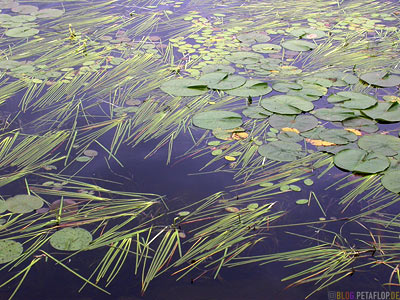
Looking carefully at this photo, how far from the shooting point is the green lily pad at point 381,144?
234cm

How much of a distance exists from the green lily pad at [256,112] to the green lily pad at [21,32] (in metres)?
2.12

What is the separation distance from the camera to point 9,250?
1.94 meters

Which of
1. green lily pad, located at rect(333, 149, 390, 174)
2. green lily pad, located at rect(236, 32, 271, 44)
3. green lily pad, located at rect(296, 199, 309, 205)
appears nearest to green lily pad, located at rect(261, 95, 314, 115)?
green lily pad, located at rect(333, 149, 390, 174)

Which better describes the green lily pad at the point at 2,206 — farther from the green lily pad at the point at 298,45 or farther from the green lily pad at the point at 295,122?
the green lily pad at the point at 298,45

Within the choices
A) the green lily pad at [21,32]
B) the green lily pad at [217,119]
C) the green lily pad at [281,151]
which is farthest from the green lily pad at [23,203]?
the green lily pad at [21,32]

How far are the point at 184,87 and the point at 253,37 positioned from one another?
94 centimetres

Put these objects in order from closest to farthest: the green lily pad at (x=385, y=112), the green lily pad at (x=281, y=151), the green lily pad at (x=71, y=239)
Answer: the green lily pad at (x=71, y=239), the green lily pad at (x=281, y=151), the green lily pad at (x=385, y=112)

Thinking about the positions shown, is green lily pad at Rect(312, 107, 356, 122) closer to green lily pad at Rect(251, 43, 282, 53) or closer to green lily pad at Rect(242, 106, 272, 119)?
green lily pad at Rect(242, 106, 272, 119)

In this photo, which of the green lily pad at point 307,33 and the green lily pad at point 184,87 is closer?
the green lily pad at point 184,87

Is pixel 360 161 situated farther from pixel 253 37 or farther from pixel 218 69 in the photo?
pixel 253 37

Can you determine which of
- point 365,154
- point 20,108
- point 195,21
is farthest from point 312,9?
point 20,108

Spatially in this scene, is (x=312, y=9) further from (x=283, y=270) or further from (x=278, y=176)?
(x=283, y=270)

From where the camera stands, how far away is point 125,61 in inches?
136

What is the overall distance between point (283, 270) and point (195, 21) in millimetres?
2736
